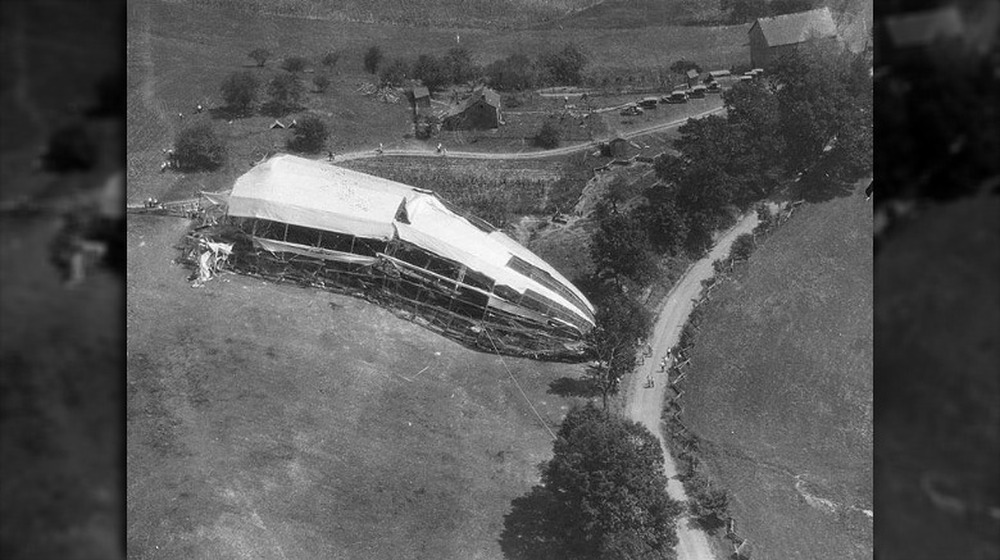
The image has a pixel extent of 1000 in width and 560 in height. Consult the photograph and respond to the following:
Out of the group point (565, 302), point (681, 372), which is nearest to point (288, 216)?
point (565, 302)

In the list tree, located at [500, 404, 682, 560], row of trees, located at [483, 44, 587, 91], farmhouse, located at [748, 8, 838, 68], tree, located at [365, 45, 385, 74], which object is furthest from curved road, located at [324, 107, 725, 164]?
tree, located at [500, 404, 682, 560]

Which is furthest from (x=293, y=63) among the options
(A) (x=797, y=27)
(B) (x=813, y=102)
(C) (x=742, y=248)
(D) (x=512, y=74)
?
(B) (x=813, y=102)

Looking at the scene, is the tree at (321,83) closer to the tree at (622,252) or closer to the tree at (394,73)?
the tree at (394,73)

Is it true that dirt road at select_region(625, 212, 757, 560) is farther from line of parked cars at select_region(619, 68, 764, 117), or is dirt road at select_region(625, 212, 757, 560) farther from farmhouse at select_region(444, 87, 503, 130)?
farmhouse at select_region(444, 87, 503, 130)

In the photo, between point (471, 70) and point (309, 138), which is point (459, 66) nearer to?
point (471, 70)

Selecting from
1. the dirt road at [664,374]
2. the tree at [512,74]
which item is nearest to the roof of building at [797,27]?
the dirt road at [664,374]
